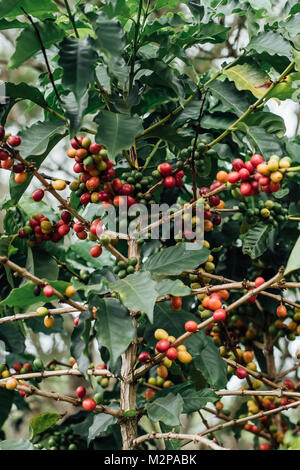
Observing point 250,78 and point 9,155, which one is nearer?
point 9,155

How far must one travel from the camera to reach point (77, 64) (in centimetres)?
103

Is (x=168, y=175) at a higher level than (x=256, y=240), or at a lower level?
higher

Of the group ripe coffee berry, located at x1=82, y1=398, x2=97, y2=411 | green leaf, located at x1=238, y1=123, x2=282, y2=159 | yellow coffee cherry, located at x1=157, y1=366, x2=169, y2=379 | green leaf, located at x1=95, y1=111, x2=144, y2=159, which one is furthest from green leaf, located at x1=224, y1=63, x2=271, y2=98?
ripe coffee berry, located at x1=82, y1=398, x2=97, y2=411

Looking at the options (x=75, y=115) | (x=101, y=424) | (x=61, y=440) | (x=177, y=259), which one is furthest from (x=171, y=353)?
(x=61, y=440)

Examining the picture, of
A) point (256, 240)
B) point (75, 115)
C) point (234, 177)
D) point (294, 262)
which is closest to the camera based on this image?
point (294, 262)

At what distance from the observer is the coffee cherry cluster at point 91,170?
1.26 meters

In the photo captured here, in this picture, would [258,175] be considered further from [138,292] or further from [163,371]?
[163,371]

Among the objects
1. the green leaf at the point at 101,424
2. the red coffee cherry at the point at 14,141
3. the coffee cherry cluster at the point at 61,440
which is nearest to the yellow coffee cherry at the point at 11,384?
the green leaf at the point at 101,424

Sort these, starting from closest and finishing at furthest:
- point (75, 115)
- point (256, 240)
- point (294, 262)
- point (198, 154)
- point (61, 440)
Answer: point (294, 262) → point (75, 115) → point (198, 154) → point (256, 240) → point (61, 440)

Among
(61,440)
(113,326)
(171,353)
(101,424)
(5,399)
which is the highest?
(113,326)

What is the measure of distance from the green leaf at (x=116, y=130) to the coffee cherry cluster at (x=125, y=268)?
310mm

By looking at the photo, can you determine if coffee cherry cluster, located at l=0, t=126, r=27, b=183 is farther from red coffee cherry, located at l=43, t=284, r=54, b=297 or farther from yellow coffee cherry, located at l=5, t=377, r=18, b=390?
yellow coffee cherry, located at l=5, t=377, r=18, b=390

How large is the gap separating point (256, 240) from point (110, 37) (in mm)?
895
